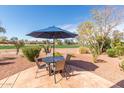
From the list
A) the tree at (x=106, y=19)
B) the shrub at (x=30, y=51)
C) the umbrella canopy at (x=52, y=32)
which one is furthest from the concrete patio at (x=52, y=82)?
the tree at (x=106, y=19)

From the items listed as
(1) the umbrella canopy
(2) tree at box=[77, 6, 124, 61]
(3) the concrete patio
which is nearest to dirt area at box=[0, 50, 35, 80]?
(3) the concrete patio

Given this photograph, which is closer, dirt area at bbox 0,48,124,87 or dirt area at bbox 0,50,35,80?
dirt area at bbox 0,48,124,87

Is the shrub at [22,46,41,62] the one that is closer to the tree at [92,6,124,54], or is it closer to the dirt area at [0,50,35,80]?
the dirt area at [0,50,35,80]

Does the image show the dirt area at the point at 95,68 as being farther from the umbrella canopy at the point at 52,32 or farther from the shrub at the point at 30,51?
the umbrella canopy at the point at 52,32

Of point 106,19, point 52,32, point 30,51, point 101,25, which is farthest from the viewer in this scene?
point 101,25

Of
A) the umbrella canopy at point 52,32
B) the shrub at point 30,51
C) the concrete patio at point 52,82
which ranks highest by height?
the umbrella canopy at point 52,32

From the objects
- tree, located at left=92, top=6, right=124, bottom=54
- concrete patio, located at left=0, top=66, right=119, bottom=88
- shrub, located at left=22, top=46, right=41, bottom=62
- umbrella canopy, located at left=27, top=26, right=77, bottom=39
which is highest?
tree, located at left=92, top=6, right=124, bottom=54

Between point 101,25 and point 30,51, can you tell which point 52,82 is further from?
point 101,25

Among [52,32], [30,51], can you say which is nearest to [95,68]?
[52,32]

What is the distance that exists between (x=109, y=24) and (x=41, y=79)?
476 inches

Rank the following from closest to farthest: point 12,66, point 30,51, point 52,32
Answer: point 52,32 → point 12,66 → point 30,51

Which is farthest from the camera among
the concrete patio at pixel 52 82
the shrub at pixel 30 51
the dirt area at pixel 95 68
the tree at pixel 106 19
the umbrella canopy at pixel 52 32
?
the tree at pixel 106 19

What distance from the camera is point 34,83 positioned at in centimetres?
462
